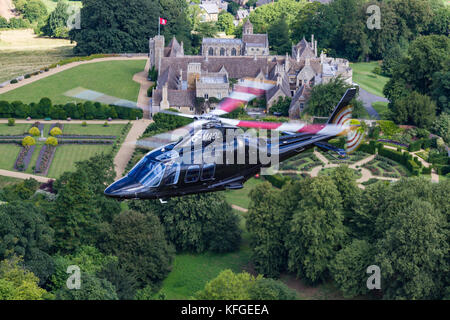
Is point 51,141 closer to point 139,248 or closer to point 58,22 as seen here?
point 139,248

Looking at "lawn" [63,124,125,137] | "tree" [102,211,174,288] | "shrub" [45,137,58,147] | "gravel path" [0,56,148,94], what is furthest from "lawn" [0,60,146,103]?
"tree" [102,211,174,288]

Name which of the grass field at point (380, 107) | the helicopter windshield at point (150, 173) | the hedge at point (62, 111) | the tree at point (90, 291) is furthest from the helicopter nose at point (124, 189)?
the grass field at point (380, 107)

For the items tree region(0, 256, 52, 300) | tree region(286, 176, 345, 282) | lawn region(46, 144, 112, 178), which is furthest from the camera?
lawn region(46, 144, 112, 178)

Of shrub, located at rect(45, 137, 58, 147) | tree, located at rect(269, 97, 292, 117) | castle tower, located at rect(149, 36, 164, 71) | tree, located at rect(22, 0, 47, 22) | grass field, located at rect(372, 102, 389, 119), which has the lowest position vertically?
shrub, located at rect(45, 137, 58, 147)

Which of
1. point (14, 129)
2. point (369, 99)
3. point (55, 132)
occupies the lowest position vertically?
point (14, 129)

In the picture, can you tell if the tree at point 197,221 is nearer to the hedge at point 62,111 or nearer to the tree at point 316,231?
the tree at point 316,231

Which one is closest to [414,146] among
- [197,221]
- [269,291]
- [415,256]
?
[197,221]

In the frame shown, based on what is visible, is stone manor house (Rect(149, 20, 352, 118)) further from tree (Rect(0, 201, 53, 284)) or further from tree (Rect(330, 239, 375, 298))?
tree (Rect(330, 239, 375, 298))
